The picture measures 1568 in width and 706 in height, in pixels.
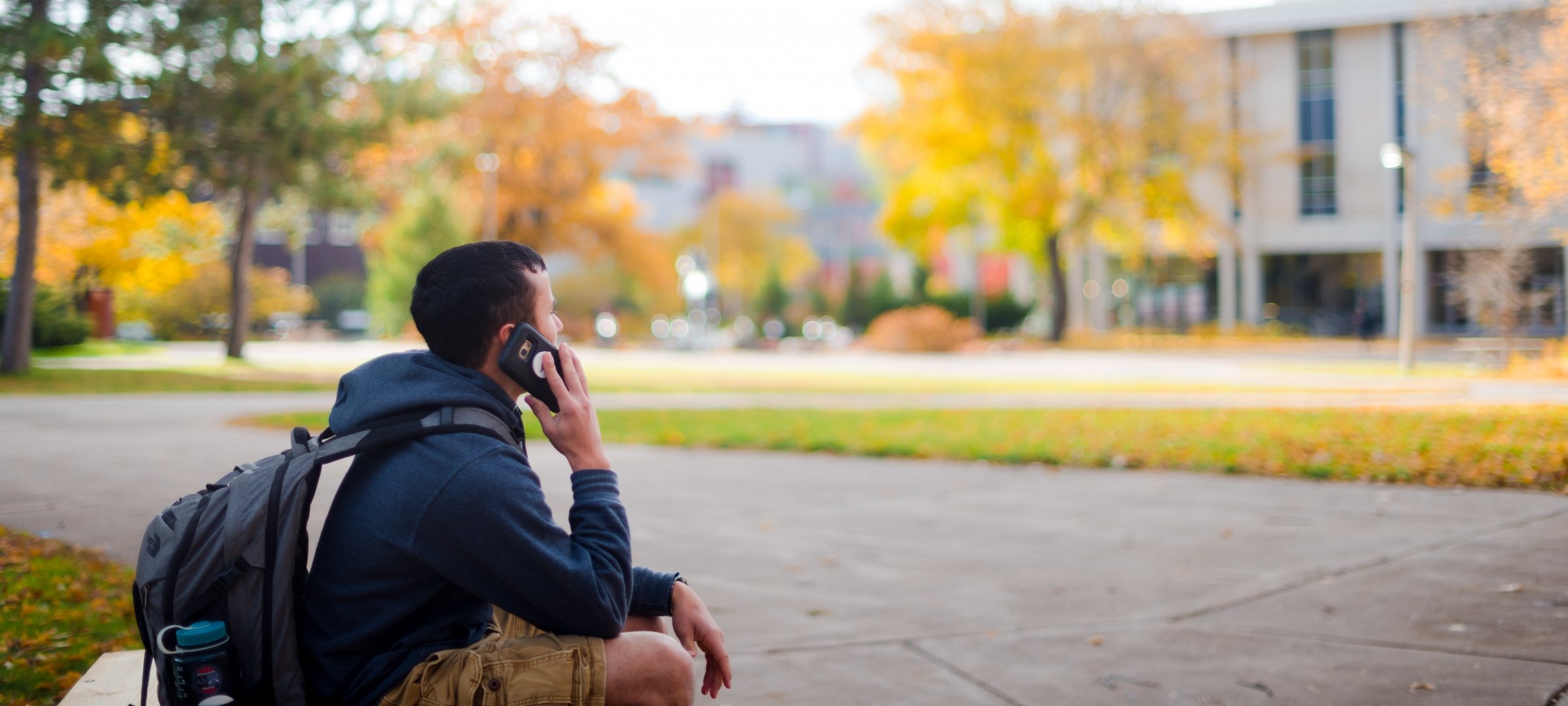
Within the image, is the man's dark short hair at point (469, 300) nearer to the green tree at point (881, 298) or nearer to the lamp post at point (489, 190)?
the lamp post at point (489, 190)

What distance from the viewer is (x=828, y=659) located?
4320mm

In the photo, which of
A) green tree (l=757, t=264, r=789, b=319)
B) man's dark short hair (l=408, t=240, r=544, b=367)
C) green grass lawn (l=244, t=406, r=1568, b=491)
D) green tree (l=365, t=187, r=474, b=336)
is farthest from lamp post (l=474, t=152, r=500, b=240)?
man's dark short hair (l=408, t=240, r=544, b=367)

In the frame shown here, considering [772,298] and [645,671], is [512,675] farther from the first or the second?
[772,298]

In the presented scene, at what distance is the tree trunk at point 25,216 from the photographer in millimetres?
14453

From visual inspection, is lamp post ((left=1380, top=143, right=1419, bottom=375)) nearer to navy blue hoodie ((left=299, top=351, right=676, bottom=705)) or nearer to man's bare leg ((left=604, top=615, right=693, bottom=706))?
man's bare leg ((left=604, top=615, right=693, bottom=706))

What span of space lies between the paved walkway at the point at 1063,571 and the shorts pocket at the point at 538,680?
5.44 feet

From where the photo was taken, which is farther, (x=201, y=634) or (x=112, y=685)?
(x=112, y=685)

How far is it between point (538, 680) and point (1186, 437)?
939cm

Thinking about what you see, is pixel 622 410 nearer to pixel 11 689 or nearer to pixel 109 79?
pixel 109 79

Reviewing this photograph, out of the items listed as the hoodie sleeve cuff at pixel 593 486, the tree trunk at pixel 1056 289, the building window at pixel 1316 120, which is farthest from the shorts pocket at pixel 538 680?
the building window at pixel 1316 120

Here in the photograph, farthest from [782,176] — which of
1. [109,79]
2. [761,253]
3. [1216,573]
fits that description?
[1216,573]

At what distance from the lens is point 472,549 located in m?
2.14

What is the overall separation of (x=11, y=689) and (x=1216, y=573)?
478cm

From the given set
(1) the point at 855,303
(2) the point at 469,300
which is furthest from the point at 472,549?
(1) the point at 855,303
